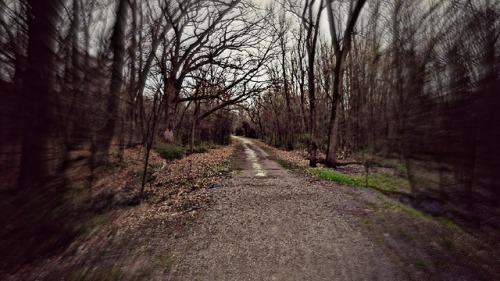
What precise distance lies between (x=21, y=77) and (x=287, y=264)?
3.80m

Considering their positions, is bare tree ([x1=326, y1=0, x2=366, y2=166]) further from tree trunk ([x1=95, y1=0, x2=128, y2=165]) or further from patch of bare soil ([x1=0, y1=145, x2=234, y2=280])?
tree trunk ([x1=95, y1=0, x2=128, y2=165])

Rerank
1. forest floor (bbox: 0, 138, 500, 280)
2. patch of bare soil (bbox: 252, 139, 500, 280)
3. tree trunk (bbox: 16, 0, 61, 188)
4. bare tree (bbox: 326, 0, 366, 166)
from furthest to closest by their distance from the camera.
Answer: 1. bare tree (bbox: 326, 0, 366, 166)
2. forest floor (bbox: 0, 138, 500, 280)
3. patch of bare soil (bbox: 252, 139, 500, 280)
4. tree trunk (bbox: 16, 0, 61, 188)

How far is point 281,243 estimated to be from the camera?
4.46 meters

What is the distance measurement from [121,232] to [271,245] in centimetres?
296

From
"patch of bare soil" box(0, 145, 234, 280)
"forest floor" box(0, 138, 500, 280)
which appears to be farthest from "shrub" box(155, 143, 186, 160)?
"forest floor" box(0, 138, 500, 280)

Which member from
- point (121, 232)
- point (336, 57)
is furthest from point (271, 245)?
point (336, 57)

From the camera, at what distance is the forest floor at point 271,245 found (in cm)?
348

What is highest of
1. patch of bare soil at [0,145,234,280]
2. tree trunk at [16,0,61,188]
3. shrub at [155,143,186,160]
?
tree trunk at [16,0,61,188]

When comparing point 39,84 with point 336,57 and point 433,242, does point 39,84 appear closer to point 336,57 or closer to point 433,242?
point 433,242

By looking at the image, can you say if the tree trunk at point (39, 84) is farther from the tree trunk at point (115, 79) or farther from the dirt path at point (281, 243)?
the dirt path at point (281, 243)

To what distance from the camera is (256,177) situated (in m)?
10.5

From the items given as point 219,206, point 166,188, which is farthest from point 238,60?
point 219,206

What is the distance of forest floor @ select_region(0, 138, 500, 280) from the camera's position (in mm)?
3480

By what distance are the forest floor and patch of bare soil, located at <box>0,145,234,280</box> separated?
2 cm
